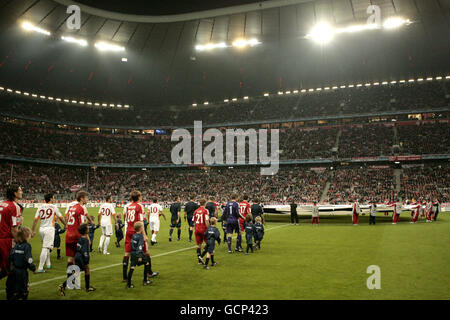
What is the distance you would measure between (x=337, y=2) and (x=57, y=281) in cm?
4176

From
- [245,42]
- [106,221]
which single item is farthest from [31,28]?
[106,221]

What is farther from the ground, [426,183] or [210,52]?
[210,52]

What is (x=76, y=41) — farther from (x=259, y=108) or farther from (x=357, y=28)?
(x=357, y=28)

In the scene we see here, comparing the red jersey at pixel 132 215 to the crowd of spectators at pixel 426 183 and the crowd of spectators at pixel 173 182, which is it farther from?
the crowd of spectators at pixel 426 183

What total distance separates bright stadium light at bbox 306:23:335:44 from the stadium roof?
856 millimetres

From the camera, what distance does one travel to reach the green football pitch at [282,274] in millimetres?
7543

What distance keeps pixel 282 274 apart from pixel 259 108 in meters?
62.2

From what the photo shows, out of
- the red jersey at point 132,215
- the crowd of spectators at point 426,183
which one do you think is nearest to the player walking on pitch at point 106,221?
the red jersey at point 132,215

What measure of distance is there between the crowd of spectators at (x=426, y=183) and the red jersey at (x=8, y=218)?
45.5 m

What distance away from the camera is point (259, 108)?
69.7m

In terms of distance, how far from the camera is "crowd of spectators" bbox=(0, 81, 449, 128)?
5900 centimetres

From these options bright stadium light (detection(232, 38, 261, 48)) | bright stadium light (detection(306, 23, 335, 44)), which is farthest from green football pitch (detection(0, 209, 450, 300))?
bright stadium light (detection(232, 38, 261, 48))

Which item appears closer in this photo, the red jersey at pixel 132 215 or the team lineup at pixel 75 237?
the team lineup at pixel 75 237
